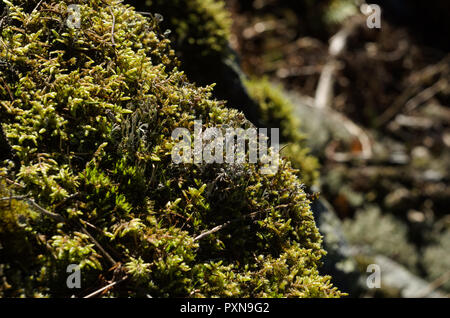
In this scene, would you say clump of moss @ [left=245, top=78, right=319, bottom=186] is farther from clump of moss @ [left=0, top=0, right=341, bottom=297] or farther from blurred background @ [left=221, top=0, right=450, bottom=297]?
clump of moss @ [left=0, top=0, right=341, bottom=297]

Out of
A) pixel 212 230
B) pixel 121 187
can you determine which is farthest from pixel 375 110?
pixel 121 187

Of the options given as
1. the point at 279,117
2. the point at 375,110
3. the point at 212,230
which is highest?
the point at 375,110

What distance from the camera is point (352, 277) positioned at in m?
3.65

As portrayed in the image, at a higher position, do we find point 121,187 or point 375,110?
point 375,110

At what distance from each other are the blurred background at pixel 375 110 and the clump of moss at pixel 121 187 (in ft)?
10.4

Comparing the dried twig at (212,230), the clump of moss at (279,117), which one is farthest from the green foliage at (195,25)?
the dried twig at (212,230)

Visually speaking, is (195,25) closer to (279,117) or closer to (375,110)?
(279,117)

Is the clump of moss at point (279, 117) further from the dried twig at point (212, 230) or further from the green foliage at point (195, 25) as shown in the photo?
the dried twig at point (212, 230)

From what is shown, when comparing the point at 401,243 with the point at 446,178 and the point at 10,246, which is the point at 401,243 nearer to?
the point at 446,178

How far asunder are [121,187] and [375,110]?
7014 millimetres

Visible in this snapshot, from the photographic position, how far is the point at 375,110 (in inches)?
310

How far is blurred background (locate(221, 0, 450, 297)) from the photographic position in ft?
20.5

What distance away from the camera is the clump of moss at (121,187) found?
2020 mm

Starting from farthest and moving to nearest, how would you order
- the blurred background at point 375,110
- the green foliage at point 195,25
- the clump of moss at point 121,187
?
the blurred background at point 375,110, the green foliage at point 195,25, the clump of moss at point 121,187
